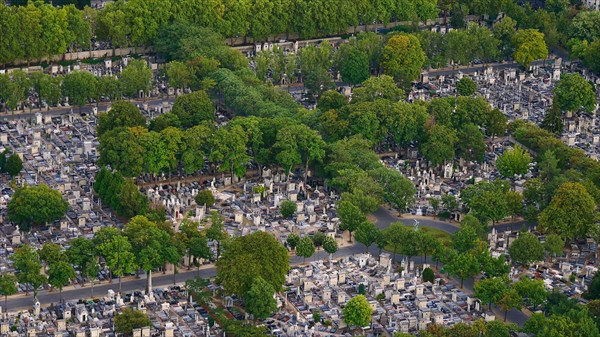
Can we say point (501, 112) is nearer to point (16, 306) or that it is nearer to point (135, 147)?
point (135, 147)

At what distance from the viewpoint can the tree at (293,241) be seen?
13489 cm

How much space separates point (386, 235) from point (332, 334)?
13419 mm

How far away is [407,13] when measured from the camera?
187000 mm

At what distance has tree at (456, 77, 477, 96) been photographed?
168125 millimetres

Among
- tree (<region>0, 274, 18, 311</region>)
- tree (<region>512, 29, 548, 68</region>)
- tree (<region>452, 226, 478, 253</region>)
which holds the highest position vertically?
tree (<region>512, 29, 548, 68</region>)

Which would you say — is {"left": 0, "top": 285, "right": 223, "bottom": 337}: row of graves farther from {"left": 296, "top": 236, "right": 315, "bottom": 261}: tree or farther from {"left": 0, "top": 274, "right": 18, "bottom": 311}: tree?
{"left": 296, "top": 236, "right": 315, "bottom": 261}: tree

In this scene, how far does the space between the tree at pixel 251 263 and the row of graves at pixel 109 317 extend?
137 inches

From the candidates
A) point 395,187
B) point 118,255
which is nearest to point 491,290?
point 395,187

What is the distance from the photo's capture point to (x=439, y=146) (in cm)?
15075

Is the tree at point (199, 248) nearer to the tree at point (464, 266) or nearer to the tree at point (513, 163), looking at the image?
the tree at point (464, 266)

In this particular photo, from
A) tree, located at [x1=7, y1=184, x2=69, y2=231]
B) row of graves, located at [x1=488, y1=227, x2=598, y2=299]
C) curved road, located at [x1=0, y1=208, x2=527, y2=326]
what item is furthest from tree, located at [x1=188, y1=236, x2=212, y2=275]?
row of graves, located at [x1=488, y1=227, x2=598, y2=299]

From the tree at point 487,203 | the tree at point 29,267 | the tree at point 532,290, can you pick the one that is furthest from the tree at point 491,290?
the tree at point 29,267

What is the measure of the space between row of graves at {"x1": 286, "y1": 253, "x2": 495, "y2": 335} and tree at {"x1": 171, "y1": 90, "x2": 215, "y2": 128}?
27.0 metres

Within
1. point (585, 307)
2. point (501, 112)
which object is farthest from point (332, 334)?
point (501, 112)
